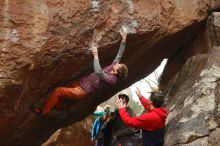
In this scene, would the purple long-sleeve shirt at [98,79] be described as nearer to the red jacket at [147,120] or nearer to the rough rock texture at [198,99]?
the red jacket at [147,120]

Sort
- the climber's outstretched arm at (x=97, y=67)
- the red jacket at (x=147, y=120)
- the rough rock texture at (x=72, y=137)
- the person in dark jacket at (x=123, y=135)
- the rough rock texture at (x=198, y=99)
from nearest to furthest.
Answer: the rough rock texture at (x=198, y=99), the red jacket at (x=147, y=120), the climber's outstretched arm at (x=97, y=67), the person in dark jacket at (x=123, y=135), the rough rock texture at (x=72, y=137)

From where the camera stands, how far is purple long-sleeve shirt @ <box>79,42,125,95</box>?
8.12 metres

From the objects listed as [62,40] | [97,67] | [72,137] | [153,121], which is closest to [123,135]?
[153,121]

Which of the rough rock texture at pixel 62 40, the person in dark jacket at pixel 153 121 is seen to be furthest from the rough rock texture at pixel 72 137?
the person in dark jacket at pixel 153 121

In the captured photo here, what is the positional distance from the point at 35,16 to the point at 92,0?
123cm

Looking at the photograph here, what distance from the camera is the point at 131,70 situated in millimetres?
10461

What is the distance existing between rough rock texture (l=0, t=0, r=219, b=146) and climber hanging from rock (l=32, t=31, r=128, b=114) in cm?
19

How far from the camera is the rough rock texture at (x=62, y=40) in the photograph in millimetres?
7785

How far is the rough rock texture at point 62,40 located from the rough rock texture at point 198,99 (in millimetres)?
701

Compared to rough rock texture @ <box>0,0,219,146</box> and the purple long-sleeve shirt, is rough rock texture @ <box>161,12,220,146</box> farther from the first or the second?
the purple long-sleeve shirt

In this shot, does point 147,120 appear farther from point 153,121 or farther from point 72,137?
point 72,137

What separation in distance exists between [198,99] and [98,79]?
200 centimetres

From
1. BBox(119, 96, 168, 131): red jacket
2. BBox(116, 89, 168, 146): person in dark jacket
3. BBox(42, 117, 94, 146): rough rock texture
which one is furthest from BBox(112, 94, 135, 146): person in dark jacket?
BBox(42, 117, 94, 146): rough rock texture

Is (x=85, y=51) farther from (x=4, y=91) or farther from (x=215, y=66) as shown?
(x=215, y=66)
